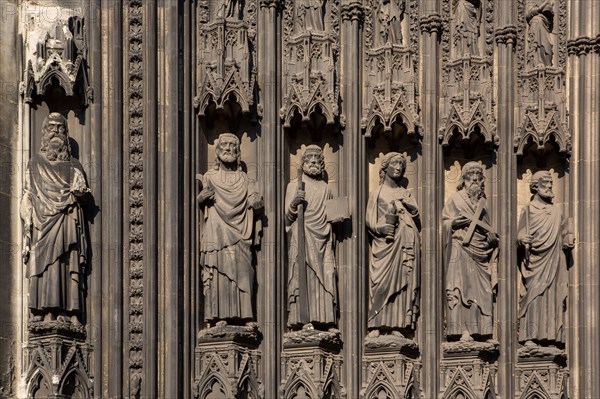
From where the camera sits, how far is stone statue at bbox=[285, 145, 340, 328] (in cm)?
2733

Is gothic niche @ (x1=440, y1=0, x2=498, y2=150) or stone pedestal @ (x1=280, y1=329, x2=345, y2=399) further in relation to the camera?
gothic niche @ (x1=440, y1=0, x2=498, y2=150)

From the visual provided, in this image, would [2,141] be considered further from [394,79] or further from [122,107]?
[394,79]

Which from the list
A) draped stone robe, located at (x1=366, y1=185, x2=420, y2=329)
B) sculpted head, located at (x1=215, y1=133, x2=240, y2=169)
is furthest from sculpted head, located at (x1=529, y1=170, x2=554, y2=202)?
sculpted head, located at (x1=215, y1=133, x2=240, y2=169)

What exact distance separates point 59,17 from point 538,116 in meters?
5.98

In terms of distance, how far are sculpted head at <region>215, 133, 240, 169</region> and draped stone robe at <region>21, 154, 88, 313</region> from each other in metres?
1.76

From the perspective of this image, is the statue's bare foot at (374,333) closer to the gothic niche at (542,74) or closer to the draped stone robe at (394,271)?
the draped stone robe at (394,271)

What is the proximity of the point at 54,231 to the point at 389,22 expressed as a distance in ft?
16.5

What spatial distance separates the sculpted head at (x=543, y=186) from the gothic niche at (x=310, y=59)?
99.7 inches

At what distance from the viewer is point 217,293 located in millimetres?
27062

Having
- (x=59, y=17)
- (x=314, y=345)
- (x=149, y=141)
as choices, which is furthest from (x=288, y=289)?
(x=59, y=17)

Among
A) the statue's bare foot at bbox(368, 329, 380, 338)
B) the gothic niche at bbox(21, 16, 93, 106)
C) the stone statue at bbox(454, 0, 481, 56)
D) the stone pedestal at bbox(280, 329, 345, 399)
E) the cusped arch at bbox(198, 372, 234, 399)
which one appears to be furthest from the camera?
the stone statue at bbox(454, 0, 481, 56)

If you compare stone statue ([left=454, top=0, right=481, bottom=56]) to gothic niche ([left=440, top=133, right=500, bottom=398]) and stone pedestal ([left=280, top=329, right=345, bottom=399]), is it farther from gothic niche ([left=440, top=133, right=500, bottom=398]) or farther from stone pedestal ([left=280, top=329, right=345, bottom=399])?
stone pedestal ([left=280, top=329, right=345, bottom=399])

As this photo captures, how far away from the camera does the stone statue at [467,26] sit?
2841 cm

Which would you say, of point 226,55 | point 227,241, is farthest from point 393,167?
point 226,55
